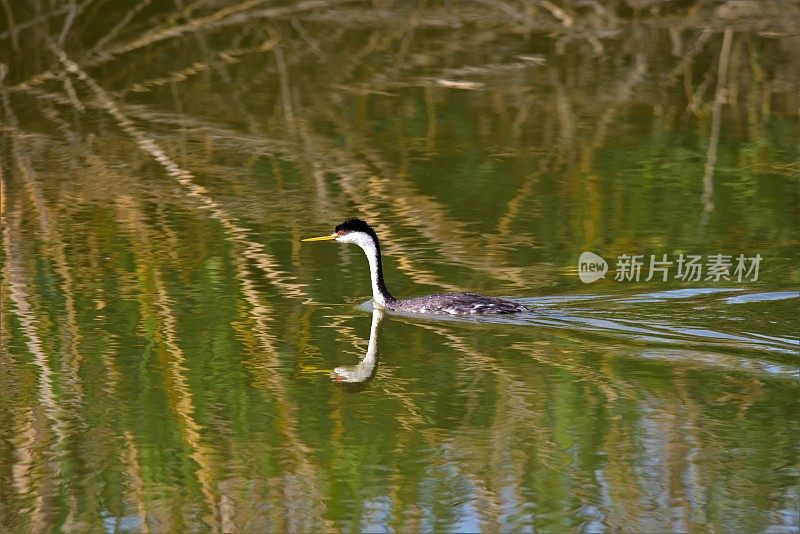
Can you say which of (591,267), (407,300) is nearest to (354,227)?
(407,300)

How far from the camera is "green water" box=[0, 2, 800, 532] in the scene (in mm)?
7172

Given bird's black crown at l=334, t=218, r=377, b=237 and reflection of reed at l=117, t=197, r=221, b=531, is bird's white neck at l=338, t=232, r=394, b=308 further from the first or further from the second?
reflection of reed at l=117, t=197, r=221, b=531

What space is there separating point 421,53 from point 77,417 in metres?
10.4

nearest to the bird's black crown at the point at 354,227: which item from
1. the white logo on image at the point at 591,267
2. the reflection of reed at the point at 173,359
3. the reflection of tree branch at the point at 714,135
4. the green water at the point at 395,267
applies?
the green water at the point at 395,267

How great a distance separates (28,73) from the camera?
16.7m

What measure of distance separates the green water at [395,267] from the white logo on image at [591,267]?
101mm

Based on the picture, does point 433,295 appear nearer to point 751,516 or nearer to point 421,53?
point 751,516

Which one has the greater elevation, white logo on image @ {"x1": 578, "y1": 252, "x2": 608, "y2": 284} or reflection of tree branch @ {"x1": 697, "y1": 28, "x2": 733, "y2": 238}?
reflection of tree branch @ {"x1": 697, "y1": 28, "x2": 733, "y2": 238}

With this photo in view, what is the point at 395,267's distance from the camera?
11.1 meters

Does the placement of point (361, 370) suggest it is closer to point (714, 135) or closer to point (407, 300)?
point (407, 300)

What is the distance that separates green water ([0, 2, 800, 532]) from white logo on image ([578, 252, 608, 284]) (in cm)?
10

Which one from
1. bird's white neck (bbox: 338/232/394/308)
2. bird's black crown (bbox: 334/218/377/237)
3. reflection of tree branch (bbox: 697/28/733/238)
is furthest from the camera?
reflection of tree branch (bbox: 697/28/733/238)

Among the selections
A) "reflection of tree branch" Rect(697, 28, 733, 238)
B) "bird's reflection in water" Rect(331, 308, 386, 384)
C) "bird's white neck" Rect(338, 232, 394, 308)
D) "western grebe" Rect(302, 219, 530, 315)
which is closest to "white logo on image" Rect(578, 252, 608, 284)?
"western grebe" Rect(302, 219, 530, 315)

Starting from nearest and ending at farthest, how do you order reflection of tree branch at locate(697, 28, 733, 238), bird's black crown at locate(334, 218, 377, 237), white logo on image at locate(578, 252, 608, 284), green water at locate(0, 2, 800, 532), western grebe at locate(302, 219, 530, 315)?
1. green water at locate(0, 2, 800, 532)
2. western grebe at locate(302, 219, 530, 315)
3. bird's black crown at locate(334, 218, 377, 237)
4. white logo on image at locate(578, 252, 608, 284)
5. reflection of tree branch at locate(697, 28, 733, 238)
